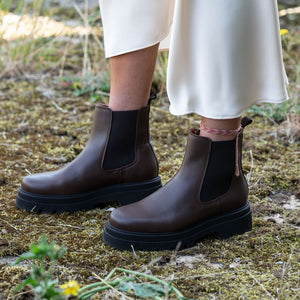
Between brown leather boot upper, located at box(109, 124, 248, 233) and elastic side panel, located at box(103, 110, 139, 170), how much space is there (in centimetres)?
21

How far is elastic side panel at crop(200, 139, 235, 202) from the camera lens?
1.25 metres

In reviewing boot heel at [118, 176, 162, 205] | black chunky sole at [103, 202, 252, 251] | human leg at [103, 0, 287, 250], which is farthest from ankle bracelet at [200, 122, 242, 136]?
boot heel at [118, 176, 162, 205]

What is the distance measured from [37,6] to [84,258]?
7.31 feet

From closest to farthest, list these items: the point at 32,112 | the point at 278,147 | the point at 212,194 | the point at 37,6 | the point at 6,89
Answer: the point at 212,194
the point at 278,147
the point at 32,112
the point at 6,89
the point at 37,6

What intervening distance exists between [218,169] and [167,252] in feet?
0.78

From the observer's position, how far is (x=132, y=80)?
4.57 ft

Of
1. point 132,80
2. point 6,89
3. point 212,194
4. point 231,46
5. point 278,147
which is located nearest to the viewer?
point 231,46

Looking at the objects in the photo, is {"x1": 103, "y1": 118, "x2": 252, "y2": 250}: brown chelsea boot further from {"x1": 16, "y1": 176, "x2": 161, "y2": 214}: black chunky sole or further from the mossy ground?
{"x1": 16, "y1": 176, "x2": 161, "y2": 214}: black chunky sole

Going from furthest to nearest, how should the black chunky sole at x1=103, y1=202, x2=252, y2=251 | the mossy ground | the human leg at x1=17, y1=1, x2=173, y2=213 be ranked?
1. the human leg at x1=17, y1=1, x2=173, y2=213
2. the black chunky sole at x1=103, y1=202, x2=252, y2=251
3. the mossy ground

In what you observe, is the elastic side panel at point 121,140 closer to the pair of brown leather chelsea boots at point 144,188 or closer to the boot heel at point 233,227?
the pair of brown leather chelsea boots at point 144,188

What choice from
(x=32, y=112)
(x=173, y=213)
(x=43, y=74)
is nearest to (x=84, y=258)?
(x=173, y=213)

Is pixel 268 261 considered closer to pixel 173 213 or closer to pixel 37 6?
pixel 173 213

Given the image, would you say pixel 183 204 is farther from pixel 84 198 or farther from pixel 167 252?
pixel 84 198

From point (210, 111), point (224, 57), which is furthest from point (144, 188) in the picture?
point (224, 57)
